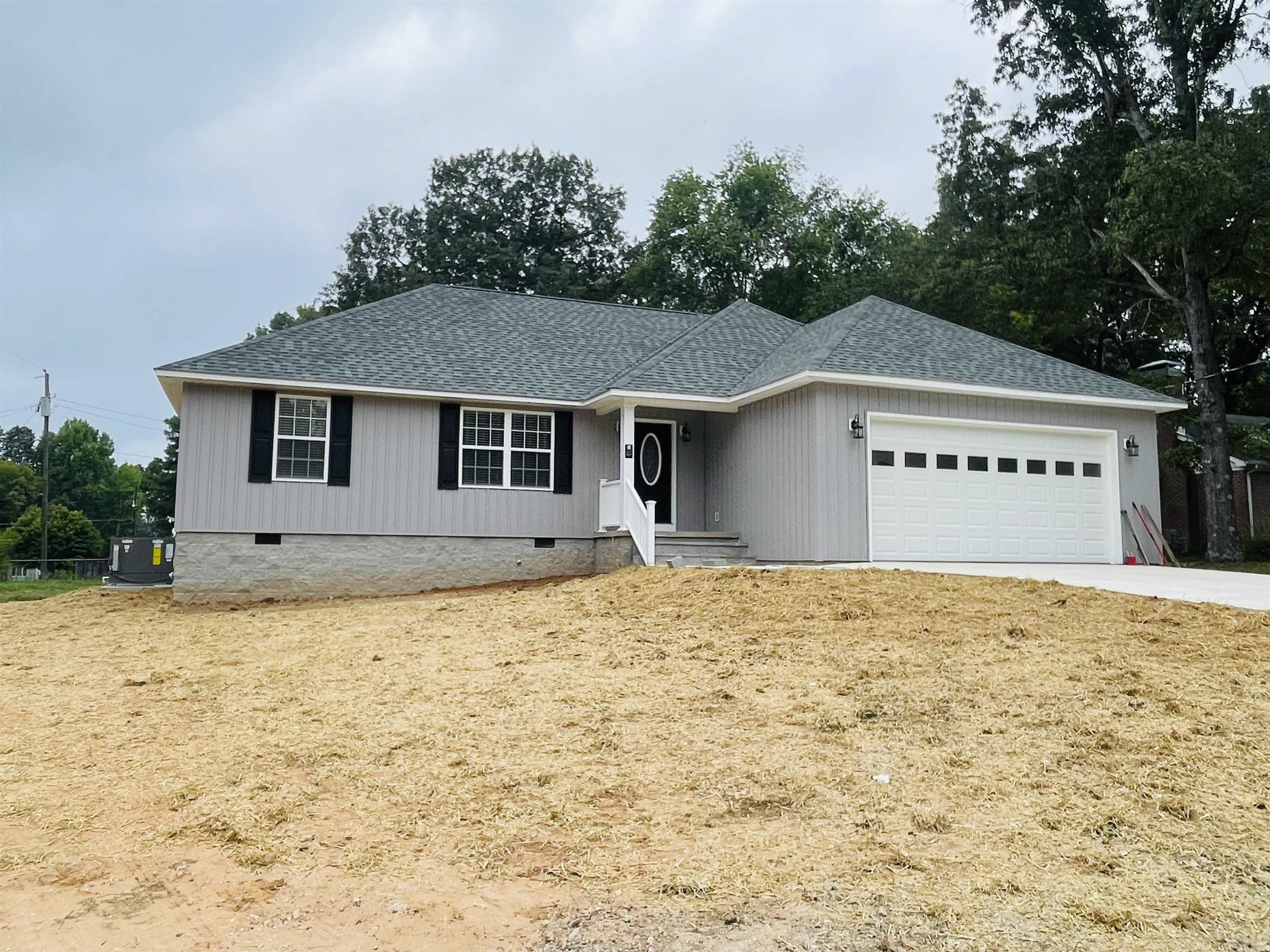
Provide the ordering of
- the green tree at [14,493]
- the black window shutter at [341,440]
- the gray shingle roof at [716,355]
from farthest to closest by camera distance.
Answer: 1. the green tree at [14,493]
2. the gray shingle roof at [716,355]
3. the black window shutter at [341,440]

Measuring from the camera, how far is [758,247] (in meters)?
33.8

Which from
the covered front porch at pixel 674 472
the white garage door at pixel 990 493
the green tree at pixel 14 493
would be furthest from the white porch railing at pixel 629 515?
the green tree at pixel 14 493

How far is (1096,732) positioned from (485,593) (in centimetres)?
872

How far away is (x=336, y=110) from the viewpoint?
65.3 feet

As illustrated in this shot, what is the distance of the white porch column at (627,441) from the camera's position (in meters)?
14.3

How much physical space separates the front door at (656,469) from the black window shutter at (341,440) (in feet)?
14.9

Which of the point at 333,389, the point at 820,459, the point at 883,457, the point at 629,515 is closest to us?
the point at 820,459

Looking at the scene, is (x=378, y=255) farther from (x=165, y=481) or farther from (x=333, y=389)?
(x=333, y=389)

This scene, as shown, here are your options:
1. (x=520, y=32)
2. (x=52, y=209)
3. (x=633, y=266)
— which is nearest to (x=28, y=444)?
(x=52, y=209)

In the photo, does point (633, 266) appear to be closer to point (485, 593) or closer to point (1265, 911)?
point (485, 593)

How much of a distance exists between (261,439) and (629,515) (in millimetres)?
5481

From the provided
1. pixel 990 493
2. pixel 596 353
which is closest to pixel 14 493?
pixel 596 353

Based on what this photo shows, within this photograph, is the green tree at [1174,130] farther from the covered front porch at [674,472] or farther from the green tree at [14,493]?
the green tree at [14,493]

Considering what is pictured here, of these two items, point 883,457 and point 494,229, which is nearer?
point 883,457
